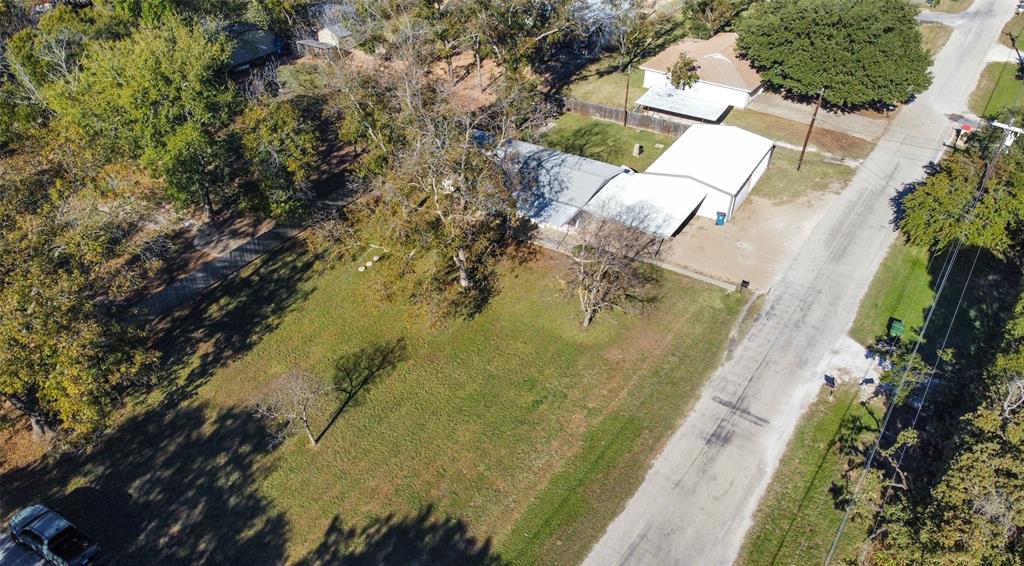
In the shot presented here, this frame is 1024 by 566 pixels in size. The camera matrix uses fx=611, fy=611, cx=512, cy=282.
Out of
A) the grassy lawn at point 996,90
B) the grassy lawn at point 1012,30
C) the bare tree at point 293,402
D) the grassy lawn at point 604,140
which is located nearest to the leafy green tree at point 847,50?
the grassy lawn at point 996,90

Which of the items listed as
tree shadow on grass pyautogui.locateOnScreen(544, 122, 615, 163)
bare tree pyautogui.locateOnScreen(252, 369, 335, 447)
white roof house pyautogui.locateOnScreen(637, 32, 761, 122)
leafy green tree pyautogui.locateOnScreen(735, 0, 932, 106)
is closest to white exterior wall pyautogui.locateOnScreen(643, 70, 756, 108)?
white roof house pyautogui.locateOnScreen(637, 32, 761, 122)

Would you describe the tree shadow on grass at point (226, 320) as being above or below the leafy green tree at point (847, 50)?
below

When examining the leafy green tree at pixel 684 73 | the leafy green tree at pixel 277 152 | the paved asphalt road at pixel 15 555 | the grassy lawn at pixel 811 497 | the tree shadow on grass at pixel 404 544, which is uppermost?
the leafy green tree at pixel 277 152

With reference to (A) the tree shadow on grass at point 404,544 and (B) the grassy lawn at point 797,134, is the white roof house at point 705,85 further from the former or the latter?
(A) the tree shadow on grass at point 404,544

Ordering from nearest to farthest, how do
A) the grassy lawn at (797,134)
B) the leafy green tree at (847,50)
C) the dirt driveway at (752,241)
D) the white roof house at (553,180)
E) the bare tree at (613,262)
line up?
the bare tree at (613,262), the dirt driveway at (752,241), the white roof house at (553,180), the leafy green tree at (847,50), the grassy lawn at (797,134)

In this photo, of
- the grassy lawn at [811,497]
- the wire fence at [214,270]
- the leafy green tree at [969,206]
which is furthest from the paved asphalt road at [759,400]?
the wire fence at [214,270]

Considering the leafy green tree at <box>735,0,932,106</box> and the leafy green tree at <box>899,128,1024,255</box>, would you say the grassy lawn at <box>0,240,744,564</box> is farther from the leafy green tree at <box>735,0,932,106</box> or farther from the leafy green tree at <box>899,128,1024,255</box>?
the leafy green tree at <box>735,0,932,106</box>

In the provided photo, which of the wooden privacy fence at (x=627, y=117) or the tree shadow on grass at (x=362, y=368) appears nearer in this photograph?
the tree shadow on grass at (x=362, y=368)

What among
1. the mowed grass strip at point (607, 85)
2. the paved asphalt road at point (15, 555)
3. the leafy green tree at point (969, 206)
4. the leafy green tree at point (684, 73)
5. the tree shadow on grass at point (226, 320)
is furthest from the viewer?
the mowed grass strip at point (607, 85)

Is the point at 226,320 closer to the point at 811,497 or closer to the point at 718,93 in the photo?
the point at 811,497
